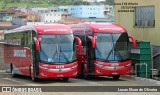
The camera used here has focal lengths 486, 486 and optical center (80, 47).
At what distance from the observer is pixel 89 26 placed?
2647 cm

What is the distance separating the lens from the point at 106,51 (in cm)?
2541

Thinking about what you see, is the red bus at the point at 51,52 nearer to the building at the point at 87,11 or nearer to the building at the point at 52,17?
the building at the point at 52,17

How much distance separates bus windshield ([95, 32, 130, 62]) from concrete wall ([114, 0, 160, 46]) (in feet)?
15.6

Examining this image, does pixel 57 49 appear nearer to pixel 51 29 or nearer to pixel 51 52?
pixel 51 52

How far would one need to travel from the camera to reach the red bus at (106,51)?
2523cm

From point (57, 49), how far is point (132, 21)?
10.7 meters

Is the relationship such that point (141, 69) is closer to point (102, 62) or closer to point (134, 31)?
point (102, 62)

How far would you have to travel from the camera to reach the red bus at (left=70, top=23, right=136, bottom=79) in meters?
25.2

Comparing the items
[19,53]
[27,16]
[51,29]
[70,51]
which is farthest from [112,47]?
[27,16]

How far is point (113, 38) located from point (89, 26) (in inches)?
64.1

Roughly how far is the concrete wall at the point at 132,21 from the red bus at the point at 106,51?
4501 mm

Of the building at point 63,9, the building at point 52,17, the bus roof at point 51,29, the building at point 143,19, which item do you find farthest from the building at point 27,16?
the bus roof at point 51,29

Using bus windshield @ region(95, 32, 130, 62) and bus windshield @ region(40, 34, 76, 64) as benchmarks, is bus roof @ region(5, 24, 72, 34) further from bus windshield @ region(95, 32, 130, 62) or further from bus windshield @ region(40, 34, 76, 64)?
bus windshield @ region(95, 32, 130, 62)

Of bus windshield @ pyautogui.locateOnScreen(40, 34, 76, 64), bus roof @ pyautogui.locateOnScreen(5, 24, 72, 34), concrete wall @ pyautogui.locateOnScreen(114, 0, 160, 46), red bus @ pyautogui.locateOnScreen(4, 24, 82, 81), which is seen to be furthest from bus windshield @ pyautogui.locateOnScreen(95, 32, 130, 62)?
concrete wall @ pyautogui.locateOnScreen(114, 0, 160, 46)
